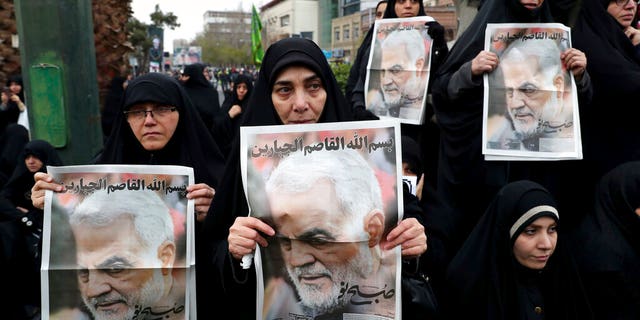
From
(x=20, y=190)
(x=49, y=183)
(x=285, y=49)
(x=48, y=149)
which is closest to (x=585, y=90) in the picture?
(x=285, y=49)

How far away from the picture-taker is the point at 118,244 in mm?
1686

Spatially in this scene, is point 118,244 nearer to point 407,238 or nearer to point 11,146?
point 407,238

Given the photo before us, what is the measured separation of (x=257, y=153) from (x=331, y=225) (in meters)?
0.30

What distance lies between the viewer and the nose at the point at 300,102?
1.72 m

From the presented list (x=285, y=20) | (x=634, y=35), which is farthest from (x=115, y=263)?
(x=285, y=20)

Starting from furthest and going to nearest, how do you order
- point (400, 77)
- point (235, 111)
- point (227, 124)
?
point (235, 111), point (227, 124), point (400, 77)

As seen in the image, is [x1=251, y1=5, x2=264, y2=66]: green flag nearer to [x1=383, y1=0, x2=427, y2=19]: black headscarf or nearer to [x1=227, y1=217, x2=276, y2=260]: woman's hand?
[x1=383, y1=0, x2=427, y2=19]: black headscarf

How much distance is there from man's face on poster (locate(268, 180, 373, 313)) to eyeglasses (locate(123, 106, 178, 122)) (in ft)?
2.52

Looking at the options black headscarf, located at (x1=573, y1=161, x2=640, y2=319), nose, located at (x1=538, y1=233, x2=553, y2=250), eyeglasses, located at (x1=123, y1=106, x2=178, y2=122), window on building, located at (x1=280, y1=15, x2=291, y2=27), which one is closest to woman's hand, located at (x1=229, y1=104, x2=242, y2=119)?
eyeglasses, located at (x1=123, y1=106, x2=178, y2=122)

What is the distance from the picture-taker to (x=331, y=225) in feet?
4.82

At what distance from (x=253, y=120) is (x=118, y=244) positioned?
0.59m

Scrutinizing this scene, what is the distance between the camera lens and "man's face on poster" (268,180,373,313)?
147cm

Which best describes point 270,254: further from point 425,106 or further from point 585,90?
point 425,106

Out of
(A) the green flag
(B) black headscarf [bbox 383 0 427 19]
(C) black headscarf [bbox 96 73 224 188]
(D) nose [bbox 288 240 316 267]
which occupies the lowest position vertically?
(D) nose [bbox 288 240 316 267]
